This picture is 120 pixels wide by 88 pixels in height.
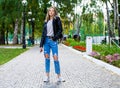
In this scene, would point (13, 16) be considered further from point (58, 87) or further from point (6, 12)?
point (58, 87)

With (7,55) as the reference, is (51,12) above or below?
above

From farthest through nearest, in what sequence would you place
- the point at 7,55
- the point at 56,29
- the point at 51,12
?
1. the point at 7,55
2. the point at 56,29
3. the point at 51,12

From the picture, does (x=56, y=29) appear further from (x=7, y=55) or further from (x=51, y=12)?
(x=7, y=55)

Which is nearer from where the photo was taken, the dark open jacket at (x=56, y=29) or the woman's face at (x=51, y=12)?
the woman's face at (x=51, y=12)

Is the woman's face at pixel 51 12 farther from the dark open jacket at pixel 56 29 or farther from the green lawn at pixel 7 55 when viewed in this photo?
the green lawn at pixel 7 55

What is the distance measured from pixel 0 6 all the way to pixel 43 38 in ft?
125

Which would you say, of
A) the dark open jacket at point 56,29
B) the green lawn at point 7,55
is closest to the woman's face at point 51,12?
the dark open jacket at point 56,29

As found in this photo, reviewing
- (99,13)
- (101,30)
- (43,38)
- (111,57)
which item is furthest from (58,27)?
(101,30)

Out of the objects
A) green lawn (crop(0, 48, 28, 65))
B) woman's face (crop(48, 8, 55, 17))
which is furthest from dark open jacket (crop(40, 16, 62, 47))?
green lawn (crop(0, 48, 28, 65))

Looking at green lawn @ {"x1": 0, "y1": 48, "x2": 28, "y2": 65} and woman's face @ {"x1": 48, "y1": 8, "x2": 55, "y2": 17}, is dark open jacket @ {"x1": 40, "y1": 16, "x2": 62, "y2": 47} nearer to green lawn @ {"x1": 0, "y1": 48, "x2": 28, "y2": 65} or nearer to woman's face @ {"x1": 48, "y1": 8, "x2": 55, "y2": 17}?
woman's face @ {"x1": 48, "y1": 8, "x2": 55, "y2": 17}

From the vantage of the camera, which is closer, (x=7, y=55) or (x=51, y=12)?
(x=51, y=12)

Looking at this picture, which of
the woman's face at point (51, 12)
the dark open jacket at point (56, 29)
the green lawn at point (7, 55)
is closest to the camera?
the woman's face at point (51, 12)

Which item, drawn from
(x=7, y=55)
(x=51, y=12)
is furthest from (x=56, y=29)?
(x=7, y=55)

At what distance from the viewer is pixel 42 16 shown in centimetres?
6775
